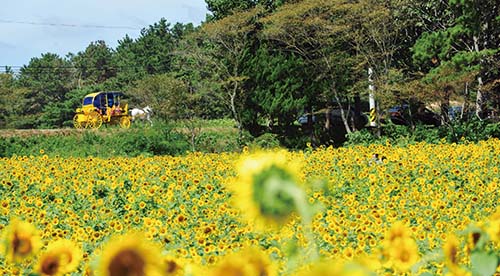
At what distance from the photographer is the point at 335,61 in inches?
578

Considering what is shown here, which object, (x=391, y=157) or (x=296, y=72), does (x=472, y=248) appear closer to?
(x=391, y=157)

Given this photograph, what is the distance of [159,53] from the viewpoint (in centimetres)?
4019

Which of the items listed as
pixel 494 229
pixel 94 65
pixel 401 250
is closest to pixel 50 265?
pixel 401 250

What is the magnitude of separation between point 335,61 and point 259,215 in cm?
1434

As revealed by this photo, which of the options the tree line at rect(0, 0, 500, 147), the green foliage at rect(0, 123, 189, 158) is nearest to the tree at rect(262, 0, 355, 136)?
the tree line at rect(0, 0, 500, 147)

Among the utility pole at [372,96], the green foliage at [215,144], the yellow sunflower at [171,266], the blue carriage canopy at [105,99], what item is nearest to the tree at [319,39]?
the utility pole at [372,96]

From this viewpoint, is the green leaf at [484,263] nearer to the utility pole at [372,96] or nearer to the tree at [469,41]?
the tree at [469,41]

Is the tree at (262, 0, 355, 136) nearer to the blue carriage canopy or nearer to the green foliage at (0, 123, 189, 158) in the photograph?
the green foliage at (0, 123, 189, 158)

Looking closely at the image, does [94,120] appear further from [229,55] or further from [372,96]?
[372,96]

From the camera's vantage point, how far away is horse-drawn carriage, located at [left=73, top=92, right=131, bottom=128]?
2148 cm

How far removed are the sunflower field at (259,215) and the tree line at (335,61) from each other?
16.0 ft

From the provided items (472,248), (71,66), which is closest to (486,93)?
(472,248)

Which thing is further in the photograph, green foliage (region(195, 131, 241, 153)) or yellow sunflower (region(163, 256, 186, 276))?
green foliage (region(195, 131, 241, 153))

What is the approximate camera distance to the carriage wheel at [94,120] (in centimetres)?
2133
